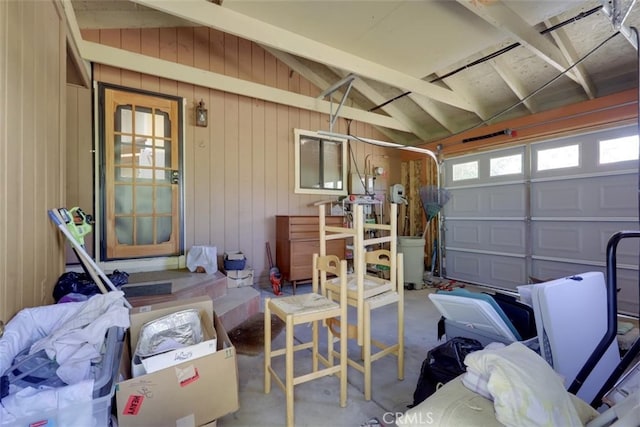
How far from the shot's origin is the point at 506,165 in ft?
14.4

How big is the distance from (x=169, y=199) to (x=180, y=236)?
490 millimetres

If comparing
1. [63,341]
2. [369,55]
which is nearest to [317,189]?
[369,55]

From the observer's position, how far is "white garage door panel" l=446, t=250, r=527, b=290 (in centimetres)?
427

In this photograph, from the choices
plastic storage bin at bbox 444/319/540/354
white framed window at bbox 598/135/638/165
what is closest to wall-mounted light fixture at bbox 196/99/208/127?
plastic storage bin at bbox 444/319/540/354

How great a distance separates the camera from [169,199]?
12.1ft

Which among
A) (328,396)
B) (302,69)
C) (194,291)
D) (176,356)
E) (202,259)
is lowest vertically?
(328,396)

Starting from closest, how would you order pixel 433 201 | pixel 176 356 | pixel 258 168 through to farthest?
pixel 176 356
pixel 258 168
pixel 433 201

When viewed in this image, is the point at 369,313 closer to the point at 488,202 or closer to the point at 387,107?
the point at 488,202

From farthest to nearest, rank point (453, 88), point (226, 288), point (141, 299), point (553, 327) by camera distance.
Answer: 1. point (453, 88)
2. point (226, 288)
3. point (141, 299)
4. point (553, 327)

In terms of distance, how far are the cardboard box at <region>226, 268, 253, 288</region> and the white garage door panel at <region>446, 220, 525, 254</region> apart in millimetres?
3487

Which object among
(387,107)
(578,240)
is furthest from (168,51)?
(578,240)

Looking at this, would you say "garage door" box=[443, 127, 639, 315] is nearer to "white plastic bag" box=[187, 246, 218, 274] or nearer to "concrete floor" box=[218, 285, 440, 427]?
"concrete floor" box=[218, 285, 440, 427]

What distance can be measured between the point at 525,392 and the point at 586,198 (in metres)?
3.80

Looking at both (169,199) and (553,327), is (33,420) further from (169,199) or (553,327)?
(169,199)
